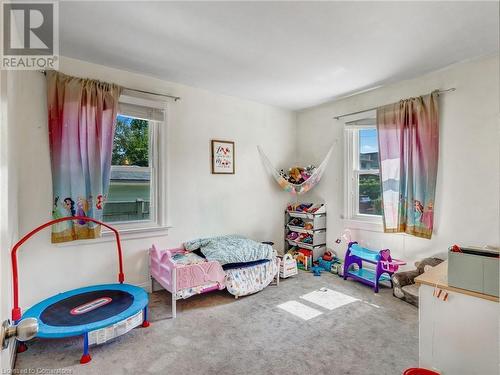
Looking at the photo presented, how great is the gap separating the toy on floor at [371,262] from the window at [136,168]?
2434mm

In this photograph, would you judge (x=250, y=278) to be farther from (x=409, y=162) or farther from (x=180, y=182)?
(x=409, y=162)

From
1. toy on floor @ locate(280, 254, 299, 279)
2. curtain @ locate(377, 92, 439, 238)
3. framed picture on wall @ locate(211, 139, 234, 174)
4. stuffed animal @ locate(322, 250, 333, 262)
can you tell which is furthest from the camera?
stuffed animal @ locate(322, 250, 333, 262)

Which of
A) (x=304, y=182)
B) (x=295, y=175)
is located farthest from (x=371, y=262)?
(x=295, y=175)

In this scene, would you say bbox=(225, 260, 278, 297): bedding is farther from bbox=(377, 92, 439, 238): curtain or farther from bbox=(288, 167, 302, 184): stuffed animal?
bbox=(377, 92, 439, 238): curtain

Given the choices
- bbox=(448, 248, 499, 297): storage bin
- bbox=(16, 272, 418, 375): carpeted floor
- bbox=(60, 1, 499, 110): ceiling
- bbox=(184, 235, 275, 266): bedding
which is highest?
bbox=(60, 1, 499, 110): ceiling

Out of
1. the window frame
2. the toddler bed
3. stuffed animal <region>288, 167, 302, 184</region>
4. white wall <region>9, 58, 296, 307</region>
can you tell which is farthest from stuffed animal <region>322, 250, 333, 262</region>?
the window frame

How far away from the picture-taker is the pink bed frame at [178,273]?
8.09 ft

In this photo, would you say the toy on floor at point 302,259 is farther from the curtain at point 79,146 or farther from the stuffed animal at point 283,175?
the curtain at point 79,146

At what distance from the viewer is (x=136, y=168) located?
2971mm

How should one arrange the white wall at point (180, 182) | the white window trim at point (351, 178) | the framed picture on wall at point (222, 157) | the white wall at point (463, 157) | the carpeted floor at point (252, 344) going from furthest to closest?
the white window trim at point (351, 178) → the framed picture on wall at point (222, 157) → the white wall at point (463, 157) → the white wall at point (180, 182) → the carpeted floor at point (252, 344)

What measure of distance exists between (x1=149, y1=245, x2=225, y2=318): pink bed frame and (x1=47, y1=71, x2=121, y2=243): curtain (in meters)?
0.66

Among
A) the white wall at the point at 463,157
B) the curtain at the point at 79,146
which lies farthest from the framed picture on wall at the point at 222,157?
the white wall at the point at 463,157

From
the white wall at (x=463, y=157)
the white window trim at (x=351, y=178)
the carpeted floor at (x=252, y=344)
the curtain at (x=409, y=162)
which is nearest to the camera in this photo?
the carpeted floor at (x=252, y=344)

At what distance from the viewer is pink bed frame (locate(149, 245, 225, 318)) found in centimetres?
246
